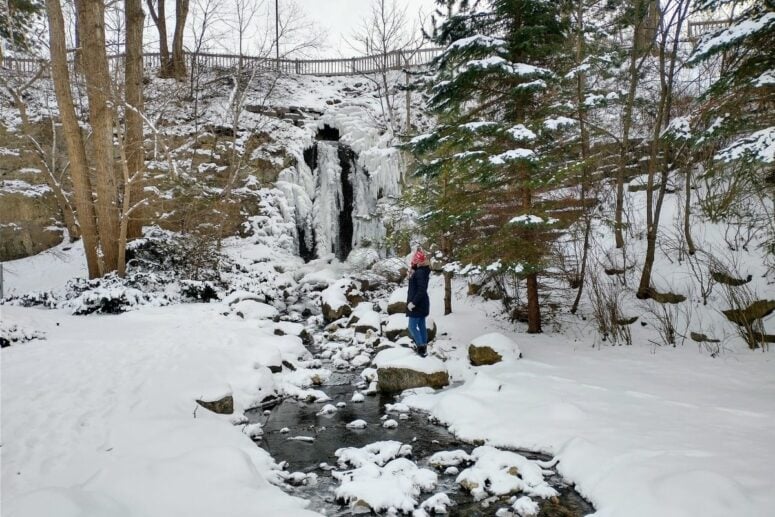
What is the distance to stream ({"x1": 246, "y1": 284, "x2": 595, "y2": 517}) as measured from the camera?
322 centimetres

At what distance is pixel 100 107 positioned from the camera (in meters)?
9.50

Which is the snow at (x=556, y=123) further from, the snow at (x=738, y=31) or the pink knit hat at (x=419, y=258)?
the pink knit hat at (x=419, y=258)

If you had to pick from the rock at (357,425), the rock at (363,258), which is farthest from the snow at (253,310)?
the rock at (363,258)

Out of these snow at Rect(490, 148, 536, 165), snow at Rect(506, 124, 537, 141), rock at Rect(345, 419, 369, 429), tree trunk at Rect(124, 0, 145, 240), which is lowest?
rock at Rect(345, 419, 369, 429)

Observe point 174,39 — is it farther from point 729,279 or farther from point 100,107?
point 729,279

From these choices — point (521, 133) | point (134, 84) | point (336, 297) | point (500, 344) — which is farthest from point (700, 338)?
point (134, 84)

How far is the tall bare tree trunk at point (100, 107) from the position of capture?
30.6 ft

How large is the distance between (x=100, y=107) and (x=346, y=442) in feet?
30.5

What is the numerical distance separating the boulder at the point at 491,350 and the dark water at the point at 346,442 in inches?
59.6

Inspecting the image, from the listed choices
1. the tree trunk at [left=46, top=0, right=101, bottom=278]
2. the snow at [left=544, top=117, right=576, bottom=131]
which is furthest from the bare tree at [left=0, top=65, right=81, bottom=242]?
the snow at [left=544, top=117, right=576, bottom=131]

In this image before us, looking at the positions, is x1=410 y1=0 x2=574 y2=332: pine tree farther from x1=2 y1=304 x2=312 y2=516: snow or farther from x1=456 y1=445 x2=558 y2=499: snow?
x1=2 y1=304 x2=312 y2=516: snow

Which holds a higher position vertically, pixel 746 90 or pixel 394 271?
pixel 746 90

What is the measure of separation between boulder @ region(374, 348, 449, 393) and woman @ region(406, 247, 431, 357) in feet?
2.46

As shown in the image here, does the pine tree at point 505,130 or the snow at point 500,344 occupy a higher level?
the pine tree at point 505,130
